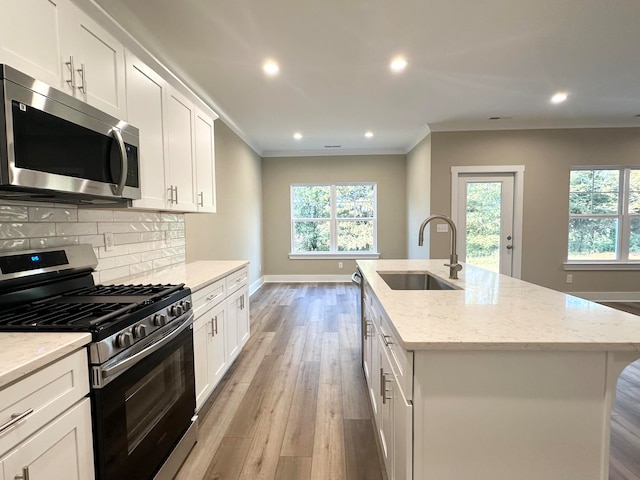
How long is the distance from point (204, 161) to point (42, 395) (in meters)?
2.23

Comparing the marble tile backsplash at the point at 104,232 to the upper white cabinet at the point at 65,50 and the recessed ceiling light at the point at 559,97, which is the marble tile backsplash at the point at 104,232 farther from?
the recessed ceiling light at the point at 559,97

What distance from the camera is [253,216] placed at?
18.7 feet

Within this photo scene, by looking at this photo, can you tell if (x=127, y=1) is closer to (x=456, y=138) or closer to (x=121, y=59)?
(x=121, y=59)

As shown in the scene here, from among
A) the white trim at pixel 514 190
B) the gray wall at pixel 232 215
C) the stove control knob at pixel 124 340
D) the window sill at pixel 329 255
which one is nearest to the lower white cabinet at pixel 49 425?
the stove control knob at pixel 124 340

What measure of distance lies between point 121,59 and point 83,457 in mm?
1877

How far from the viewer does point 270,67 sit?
112 inches

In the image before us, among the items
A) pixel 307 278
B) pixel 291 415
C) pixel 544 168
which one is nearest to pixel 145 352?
pixel 291 415

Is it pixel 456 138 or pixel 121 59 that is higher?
pixel 456 138

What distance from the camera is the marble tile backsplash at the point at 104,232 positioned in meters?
1.45

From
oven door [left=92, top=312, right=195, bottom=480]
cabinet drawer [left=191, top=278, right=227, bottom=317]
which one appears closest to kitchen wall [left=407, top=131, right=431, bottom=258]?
cabinet drawer [left=191, top=278, right=227, bottom=317]

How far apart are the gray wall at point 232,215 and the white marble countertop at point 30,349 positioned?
211 centimetres

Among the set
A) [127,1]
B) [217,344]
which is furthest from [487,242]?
[127,1]

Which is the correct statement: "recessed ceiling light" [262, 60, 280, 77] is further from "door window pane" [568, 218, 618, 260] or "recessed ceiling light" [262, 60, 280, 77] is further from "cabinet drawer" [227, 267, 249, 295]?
"door window pane" [568, 218, 618, 260]

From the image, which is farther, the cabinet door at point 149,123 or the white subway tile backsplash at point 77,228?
the cabinet door at point 149,123
